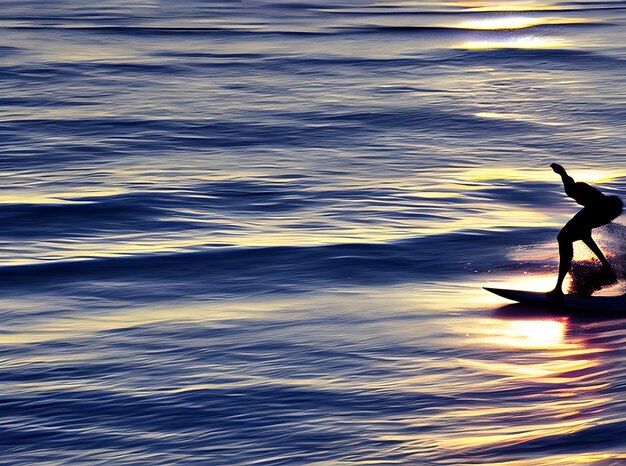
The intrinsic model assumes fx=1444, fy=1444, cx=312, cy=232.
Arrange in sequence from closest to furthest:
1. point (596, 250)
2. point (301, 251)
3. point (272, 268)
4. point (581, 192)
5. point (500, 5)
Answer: point (581, 192) < point (596, 250) < point (272, 268) < point (301, 251) < point (500, 5)

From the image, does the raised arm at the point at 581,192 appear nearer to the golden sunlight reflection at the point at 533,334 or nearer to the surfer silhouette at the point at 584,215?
the surfer silhouette at the point at 584,215

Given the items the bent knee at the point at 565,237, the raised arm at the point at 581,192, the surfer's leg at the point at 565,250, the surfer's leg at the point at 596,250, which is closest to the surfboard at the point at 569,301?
the surfer's leg at the point at 565,250

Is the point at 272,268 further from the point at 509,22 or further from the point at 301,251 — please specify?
the point at 509,22

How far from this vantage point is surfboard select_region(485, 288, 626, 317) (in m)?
15.0

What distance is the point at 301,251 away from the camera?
18141mm

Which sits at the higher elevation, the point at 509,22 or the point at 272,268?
the point at 509,22

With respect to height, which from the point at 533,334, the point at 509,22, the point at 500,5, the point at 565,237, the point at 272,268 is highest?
the point at 500,5

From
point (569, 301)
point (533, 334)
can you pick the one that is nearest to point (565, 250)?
point (569, 301)

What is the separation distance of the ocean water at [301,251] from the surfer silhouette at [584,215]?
0.69m

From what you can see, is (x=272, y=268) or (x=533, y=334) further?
(x=272, y=268)

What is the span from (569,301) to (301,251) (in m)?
4.11

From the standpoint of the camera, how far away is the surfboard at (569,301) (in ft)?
49.2

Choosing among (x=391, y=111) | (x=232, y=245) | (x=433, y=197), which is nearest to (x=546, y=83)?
(x=391, y=111)

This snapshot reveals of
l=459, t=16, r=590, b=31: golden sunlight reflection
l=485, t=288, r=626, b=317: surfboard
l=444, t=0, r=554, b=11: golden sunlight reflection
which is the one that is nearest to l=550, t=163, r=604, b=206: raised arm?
l=485, t=288, r=626, b=317: surfboard
